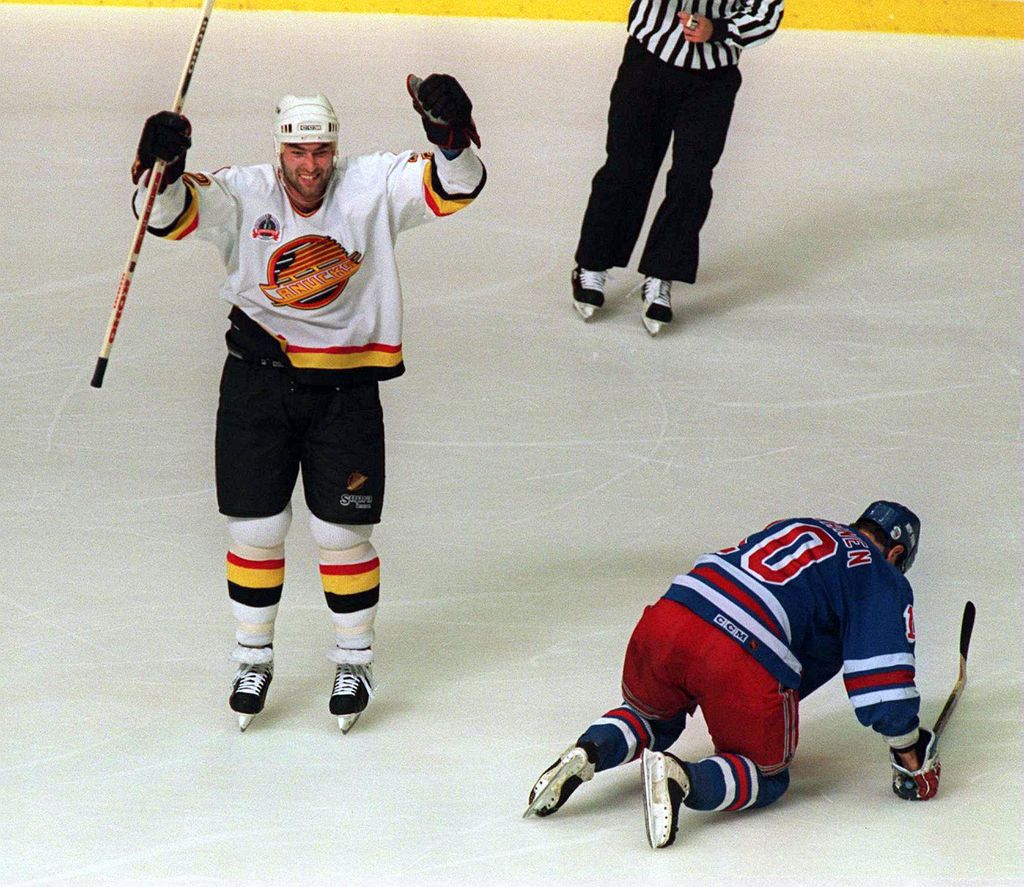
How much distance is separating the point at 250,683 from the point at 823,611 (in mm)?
991

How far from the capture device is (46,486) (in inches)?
153

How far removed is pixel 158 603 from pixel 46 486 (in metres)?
0.68

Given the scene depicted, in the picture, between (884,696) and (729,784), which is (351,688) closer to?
(729,784)

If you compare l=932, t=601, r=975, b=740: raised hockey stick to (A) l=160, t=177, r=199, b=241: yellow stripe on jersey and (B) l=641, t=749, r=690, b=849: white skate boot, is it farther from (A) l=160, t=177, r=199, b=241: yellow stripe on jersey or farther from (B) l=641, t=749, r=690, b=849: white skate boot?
(A) l=160, t=177, r=199, b=241: yellow stripe on jersey

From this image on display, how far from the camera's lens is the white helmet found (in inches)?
105

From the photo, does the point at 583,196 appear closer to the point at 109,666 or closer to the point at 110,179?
the point at 110,179

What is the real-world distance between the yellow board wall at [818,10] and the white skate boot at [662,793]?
22.6 ft

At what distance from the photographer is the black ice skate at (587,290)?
5.00 m

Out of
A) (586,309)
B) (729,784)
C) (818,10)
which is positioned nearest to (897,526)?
(729,784)

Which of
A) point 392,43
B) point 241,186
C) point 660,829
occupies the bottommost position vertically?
point 392,43

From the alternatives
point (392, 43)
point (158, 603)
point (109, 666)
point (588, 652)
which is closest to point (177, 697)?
point (109, 666)

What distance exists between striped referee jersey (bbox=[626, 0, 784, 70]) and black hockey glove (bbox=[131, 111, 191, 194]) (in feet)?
7.81

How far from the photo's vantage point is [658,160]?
4930 mm

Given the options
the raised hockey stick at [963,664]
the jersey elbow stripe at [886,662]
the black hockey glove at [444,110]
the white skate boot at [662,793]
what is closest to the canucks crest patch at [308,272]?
the black hockey glove at [444,110]
